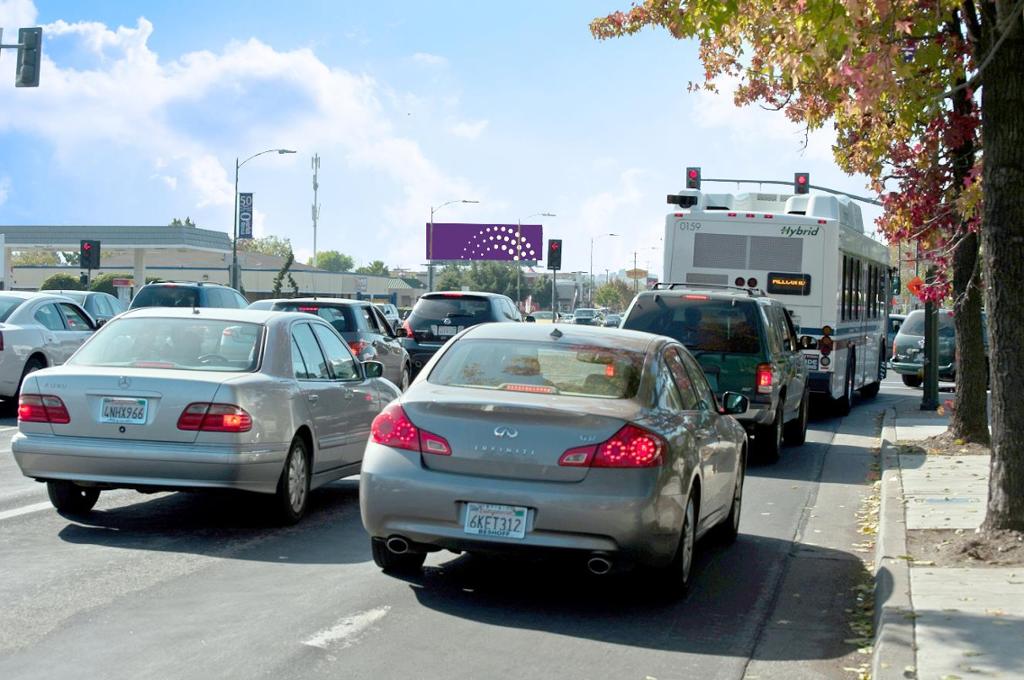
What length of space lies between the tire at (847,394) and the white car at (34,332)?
1250 centimetres

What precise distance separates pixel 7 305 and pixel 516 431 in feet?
44.8

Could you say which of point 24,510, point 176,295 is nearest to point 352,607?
point 24,510

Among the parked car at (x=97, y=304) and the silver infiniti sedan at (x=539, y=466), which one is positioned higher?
the parked car at (x=97, y=304)

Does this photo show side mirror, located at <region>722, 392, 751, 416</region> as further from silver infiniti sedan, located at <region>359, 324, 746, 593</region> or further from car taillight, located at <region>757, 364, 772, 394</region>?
car taillight, located at <region>757, 364, 772, 394</region>

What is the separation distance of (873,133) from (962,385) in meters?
3.57

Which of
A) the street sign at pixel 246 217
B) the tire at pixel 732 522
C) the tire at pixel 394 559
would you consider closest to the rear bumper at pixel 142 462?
the tire at pixel 394 559

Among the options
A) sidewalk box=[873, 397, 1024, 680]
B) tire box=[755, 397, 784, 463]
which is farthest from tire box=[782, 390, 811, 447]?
sidewalk box=[873, 397, 1024, 680]

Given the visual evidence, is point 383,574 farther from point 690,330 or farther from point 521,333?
point 690,330

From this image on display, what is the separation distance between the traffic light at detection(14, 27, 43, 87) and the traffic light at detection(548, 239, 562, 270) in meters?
26.7

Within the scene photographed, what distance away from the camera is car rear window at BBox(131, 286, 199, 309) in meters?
24.2

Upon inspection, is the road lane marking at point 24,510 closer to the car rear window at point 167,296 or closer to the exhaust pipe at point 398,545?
the exhaust pipe at point 398,545

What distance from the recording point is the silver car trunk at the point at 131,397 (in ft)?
31.2

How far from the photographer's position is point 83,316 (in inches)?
803

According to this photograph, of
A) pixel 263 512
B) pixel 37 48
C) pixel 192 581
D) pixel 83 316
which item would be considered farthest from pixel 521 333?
pixel 37 48
